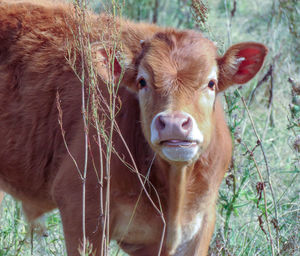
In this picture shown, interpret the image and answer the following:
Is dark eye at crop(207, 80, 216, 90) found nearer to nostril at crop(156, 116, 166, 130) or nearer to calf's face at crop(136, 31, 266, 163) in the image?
calf's face at crop(136, 31, 266, 163)

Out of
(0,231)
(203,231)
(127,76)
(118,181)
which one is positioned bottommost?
(0,231)

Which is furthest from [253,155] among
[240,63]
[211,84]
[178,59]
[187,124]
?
[187,124]

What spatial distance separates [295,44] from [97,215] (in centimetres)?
526

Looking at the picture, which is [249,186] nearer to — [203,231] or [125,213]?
[203,231]

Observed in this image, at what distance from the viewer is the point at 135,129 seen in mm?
4332

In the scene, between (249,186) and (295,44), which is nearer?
(249,186)

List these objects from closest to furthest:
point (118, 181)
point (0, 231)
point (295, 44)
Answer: point (118, 181) → point (0, 231) → point (295, 44)

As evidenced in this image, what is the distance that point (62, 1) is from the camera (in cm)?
558

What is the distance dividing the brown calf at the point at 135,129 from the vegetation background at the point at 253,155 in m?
0.33

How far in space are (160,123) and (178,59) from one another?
2.05 feet

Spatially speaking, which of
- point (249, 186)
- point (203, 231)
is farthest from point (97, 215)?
point (249, 186)

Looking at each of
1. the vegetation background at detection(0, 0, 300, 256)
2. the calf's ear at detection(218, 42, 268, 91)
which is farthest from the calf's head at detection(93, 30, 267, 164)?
the vegetation background at detection(0, 0, 300, 256)

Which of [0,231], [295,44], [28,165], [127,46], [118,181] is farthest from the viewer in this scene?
[295,44]

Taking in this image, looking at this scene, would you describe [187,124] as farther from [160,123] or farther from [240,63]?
[240,63]
